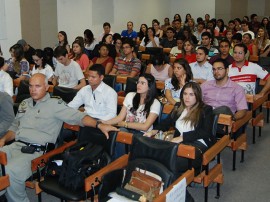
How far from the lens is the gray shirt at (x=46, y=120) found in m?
3.63

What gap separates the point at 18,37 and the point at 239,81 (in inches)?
215

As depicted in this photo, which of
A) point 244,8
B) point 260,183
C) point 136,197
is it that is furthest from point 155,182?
point 244,8

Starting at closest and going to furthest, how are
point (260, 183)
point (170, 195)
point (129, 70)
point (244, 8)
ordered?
point (170, 195) < point (260, 183) < point (129, 70) < point (244, 8)

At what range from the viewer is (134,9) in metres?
13.5

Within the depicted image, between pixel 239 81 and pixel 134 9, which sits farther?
pixel 134 9

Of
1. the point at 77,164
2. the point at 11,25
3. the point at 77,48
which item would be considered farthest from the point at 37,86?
the point at 11,25

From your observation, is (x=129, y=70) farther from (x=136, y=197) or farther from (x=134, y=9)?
(x=134, y=9)

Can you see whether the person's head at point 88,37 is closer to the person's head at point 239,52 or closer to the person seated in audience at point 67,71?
the person seated in audience at point 67,71

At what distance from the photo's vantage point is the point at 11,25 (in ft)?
28.7

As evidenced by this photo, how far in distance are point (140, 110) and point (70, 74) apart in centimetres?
201

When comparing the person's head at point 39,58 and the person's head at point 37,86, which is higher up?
the person's head at point 39,58

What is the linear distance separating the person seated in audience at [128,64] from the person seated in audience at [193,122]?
2.66 meters

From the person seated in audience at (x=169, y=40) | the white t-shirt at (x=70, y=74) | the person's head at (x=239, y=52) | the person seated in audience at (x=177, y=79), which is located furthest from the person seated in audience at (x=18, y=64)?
the person seated in audience at (x=169, y=40)

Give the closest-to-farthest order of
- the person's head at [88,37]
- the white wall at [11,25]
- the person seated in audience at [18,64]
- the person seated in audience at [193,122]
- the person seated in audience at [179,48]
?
1. the person seated in audience at [193,122]
2. the person seated in audience at [18,64]
3. the person seated in audience at [179,48]
4. the white wall at [11,25]
5. the person's head at [88,37]
